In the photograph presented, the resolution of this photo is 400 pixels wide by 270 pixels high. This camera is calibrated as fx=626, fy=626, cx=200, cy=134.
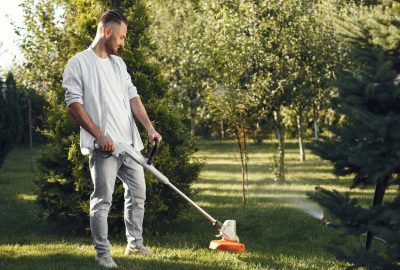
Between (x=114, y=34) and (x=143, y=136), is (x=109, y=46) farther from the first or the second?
(x=143, y=136)

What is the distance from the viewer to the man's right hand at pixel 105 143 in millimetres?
5441

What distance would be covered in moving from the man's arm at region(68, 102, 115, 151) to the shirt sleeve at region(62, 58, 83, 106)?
7cm

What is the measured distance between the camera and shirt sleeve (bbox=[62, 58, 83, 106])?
218 inches

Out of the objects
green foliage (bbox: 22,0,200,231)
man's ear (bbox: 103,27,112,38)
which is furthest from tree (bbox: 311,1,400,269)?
green foliage (bbox: 22,0,200,231)

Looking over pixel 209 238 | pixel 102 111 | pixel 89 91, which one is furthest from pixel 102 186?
pixel 209 238

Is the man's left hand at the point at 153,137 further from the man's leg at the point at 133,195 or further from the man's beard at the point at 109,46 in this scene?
the man's beard at the point at 109,46

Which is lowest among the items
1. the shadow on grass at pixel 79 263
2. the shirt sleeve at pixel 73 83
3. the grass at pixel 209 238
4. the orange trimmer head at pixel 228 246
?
the grass at pixel 209 238

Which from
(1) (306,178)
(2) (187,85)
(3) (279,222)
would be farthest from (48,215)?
(2) (187,85)

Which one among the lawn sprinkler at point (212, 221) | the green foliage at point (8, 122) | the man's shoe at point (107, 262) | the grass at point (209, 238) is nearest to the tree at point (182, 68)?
the green foliage at point (8, 122)

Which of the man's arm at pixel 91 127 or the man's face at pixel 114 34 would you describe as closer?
the man's arm at pixel 91 127

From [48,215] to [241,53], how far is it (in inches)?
230

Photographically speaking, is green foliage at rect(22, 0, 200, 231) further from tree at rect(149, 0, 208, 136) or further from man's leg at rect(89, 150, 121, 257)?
tree at rect(149, 0, 208, 136)

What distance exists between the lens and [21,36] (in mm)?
15828

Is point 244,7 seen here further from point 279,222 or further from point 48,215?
point 48,215
